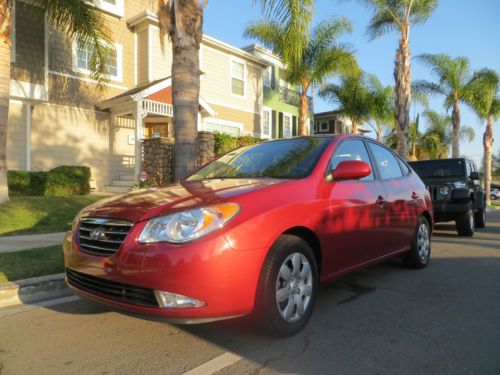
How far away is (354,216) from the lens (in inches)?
155

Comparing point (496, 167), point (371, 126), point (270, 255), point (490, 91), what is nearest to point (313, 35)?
point (490, 91)

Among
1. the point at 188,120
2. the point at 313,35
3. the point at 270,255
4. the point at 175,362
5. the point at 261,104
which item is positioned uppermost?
the point at 313,35

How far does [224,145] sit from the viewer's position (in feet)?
47.0

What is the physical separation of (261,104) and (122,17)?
870 cm

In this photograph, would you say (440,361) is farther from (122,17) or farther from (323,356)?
(122,17)

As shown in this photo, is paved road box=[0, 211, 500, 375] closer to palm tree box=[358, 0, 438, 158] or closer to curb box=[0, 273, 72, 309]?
curb box=[0, 273, 72, 309]

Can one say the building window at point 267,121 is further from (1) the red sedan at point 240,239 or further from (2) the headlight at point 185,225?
(2) the headlight at point 185,225

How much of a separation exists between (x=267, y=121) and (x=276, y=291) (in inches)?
832

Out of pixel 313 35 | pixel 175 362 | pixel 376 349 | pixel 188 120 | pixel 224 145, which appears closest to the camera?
pixel 175 362

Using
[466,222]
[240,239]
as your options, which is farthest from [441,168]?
[240,239]

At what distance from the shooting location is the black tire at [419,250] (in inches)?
208

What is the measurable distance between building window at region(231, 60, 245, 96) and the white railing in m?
5.92

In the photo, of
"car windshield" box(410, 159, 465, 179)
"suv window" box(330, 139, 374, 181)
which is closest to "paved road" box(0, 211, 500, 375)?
"suv window" box(330, 139, 374, 181)

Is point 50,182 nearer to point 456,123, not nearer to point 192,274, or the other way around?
point 192,274
